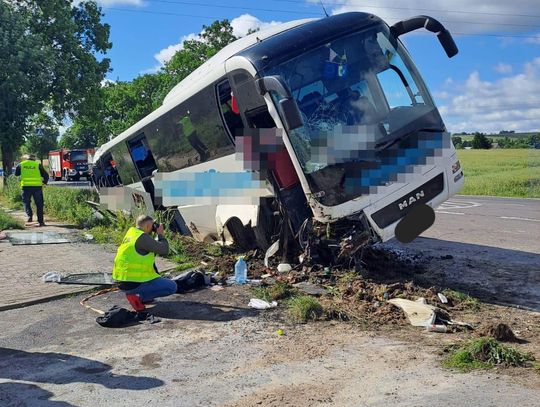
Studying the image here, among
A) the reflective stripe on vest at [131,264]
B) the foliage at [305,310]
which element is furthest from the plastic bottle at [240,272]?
the foliage at [305,310]

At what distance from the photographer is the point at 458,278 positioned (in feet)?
25.4

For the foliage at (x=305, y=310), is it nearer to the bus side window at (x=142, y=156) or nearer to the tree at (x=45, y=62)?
the bus side window at (x=142, y=156)

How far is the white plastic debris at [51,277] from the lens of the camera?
7.96 metres

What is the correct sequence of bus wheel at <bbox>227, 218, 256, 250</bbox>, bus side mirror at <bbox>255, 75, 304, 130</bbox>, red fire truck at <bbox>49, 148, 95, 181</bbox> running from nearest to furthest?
bus side mirror at <bbox>255, 75, 304, 130</bbox>, bus wheel at <bbox>227, 218, 256, 250</bbox>, red fire truck at <bbox>49, 148, 95, 181</bbox>

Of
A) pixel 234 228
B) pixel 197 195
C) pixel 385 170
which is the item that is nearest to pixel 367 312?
pixel 385 170

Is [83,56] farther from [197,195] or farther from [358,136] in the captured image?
[358,136]

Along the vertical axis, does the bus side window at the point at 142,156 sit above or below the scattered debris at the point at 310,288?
above

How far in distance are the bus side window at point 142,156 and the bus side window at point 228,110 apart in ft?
9.86

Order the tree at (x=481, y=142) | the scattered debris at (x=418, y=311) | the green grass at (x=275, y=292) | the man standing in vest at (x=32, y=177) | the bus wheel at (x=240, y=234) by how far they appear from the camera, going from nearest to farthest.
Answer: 1. the scattered debris at (x=418, y=311)
2. the green grass at (x=275, y=292)
3. the bus wheel at (x=240, y=234)
4. the man standing in vest at (x=32, y=177)
5. the tree at (x=481, y=142)

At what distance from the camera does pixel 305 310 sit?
19.6ft

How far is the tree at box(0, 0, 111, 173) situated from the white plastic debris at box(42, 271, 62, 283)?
13.6 meters

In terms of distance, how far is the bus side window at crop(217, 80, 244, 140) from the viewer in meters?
8.13

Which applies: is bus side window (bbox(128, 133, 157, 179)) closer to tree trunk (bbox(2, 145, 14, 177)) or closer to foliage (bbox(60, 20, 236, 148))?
foliage (bbox(60, 20, 236, 148))

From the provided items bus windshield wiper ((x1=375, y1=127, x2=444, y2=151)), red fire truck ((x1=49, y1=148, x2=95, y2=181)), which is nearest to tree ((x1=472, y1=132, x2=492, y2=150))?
red fire truck ((x1=49, y1=148, x2=95, y2=181))
